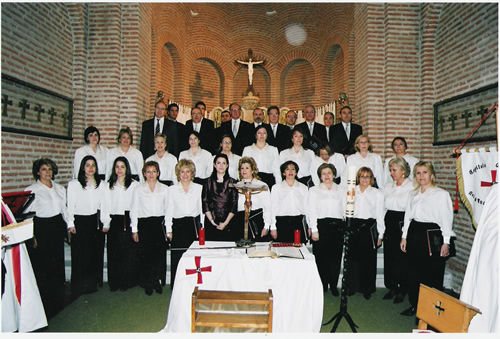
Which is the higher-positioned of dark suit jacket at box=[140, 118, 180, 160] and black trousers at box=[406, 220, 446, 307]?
dark suit jacket at box=[140, 118, 180, 160]

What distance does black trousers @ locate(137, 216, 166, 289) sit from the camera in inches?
187

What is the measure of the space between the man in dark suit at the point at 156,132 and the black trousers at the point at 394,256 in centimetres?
373

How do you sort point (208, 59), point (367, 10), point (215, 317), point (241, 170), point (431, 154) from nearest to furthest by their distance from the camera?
point (215, 317) < point (241, 170) < point (431, 154) < point (367, 10) < point (208, 59)

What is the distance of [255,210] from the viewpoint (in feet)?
15.2

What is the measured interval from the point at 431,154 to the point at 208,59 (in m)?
8.92

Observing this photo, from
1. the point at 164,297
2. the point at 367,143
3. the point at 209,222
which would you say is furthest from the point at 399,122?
the point at 164,297

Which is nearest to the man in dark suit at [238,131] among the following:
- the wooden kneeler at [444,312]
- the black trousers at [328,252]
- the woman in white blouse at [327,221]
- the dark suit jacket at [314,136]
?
the dark suit jacket at [314,136]

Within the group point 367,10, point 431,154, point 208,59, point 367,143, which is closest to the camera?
point 367,143

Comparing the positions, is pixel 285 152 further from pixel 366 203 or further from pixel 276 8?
pixel 276 8

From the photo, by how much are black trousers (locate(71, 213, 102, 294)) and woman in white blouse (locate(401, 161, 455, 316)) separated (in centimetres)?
410

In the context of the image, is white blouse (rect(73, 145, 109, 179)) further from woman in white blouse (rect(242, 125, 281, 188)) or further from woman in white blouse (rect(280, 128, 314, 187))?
woman in white blouse (rect(280, 128, 314, 187))

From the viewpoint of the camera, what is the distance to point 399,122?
6.54 metres

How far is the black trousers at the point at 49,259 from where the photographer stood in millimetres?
4168

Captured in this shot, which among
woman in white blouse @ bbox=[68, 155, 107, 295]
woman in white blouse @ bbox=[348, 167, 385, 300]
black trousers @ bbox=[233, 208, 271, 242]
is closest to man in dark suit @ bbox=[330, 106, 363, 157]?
woman in white blouse @ bbox=[348, 167, 385, 300]
